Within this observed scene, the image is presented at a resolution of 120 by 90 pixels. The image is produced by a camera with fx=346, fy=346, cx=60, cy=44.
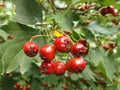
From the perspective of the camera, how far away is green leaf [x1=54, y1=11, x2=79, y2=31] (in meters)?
2.09

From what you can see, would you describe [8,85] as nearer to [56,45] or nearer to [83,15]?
[83,15]

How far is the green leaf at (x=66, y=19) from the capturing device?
209 centimetres

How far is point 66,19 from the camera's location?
6.95 feet

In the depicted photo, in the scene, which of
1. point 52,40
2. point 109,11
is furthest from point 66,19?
point 109,11

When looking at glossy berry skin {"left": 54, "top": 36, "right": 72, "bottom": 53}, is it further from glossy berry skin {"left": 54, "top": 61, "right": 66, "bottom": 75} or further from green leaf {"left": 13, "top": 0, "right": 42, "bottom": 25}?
green leaf {"left": 13, "top": 0, "right": 42, "bottom": 25}

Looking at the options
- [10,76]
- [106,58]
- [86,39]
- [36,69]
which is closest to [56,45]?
[86,39]

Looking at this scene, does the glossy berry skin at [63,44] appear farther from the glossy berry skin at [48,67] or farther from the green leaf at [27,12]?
the green leaf at [27,12]

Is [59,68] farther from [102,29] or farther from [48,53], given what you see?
[102,29]

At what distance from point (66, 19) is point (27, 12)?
0.24m

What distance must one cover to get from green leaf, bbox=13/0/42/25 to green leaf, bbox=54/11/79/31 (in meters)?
0.15

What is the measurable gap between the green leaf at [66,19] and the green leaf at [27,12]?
0.48 feet

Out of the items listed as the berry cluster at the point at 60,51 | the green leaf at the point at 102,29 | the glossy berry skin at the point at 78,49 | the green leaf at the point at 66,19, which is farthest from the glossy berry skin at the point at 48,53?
the green leaf at the point at 102,29

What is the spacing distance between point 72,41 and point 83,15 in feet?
3.69

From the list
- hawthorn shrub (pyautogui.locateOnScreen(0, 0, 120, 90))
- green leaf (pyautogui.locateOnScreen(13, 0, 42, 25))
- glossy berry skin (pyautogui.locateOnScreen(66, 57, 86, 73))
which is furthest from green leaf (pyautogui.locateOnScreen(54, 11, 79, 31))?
glossy berry skin (pyautogui.locateOnScreen(66, 57, 86, 73))
